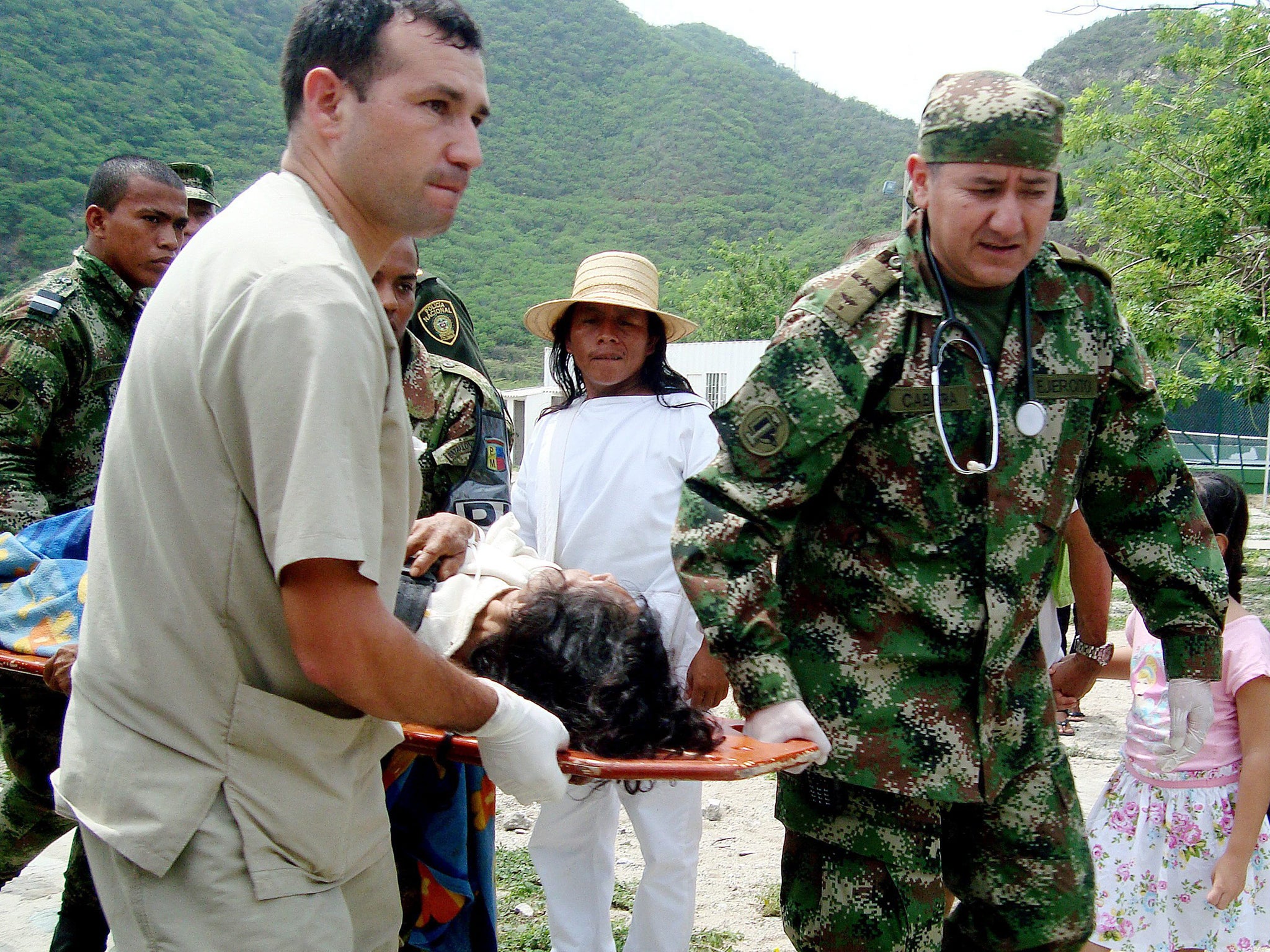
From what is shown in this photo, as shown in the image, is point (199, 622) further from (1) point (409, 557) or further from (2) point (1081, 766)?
(2) point (1081, 766)

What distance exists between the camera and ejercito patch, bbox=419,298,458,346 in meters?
3.43

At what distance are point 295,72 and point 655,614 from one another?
1.53 metres

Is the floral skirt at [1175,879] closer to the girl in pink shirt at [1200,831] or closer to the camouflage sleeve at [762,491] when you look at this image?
the girl in pink shirt at [1200,831]

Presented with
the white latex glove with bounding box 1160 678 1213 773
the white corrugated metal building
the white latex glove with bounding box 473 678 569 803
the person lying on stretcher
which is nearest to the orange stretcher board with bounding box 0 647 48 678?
the person lying on stretcher

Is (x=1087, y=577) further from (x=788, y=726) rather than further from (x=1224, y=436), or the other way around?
(x=1224, y=436)

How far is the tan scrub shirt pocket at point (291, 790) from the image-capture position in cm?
151

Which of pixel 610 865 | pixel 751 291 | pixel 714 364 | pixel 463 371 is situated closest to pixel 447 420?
pixel 463 371

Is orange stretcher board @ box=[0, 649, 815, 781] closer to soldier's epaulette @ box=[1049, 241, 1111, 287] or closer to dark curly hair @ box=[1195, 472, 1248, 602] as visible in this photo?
soldier's epaulette @ box=[1049, 241, 1111, 287]

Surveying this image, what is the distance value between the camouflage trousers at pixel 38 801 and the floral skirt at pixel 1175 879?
2.68 m

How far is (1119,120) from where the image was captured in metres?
10.8

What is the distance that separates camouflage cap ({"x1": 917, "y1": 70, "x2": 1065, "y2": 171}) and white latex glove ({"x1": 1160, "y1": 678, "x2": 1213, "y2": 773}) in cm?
124

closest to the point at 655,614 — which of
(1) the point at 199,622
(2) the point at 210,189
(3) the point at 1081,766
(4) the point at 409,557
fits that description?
(4) the point at 409,557

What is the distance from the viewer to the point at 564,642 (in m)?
2.47

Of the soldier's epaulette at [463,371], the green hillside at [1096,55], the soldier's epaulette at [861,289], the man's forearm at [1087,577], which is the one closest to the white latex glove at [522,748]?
the soldier's epaulette at [861,289]
